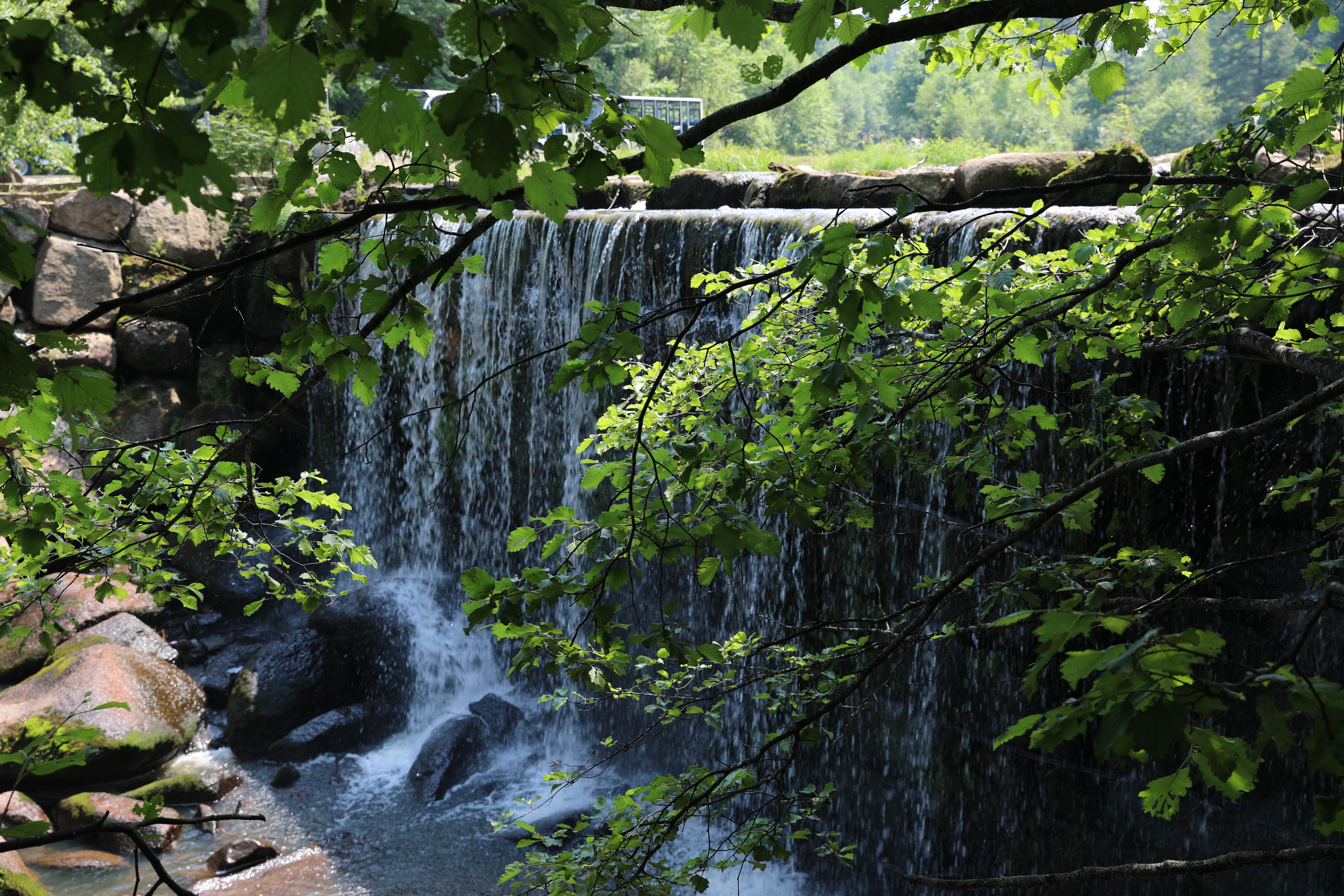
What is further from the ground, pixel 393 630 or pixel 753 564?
pixel 753 564

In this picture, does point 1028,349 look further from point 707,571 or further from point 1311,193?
point 707,571

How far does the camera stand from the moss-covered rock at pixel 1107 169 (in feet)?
24.1

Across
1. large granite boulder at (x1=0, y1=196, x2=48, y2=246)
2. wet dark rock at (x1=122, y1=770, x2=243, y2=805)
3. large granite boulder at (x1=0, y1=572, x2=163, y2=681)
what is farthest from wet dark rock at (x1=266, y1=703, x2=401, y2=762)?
large granite boulder at (x1=0, y1=196, x2=48, y2=246)

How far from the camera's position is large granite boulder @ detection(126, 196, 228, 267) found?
11.0 meters

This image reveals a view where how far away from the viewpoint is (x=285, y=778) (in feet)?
24.8

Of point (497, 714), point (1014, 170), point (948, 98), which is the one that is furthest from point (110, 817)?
point (948, 98)

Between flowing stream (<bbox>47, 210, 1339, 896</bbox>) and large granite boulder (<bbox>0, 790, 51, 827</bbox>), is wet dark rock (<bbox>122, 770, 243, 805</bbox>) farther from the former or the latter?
large granite boulder (<bbox>0, 790, 51, 827</bbox>)

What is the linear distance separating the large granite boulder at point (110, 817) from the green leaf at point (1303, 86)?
304 inches

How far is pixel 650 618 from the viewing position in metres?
7.91

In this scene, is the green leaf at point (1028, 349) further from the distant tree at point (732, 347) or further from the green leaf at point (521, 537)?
the green leaf at point (521, 537)

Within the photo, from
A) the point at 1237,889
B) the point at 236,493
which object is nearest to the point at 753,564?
the point at 1237,889

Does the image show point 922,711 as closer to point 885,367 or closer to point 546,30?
point 885,367

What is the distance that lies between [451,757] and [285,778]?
4.59ft

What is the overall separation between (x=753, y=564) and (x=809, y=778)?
5.49 feet
